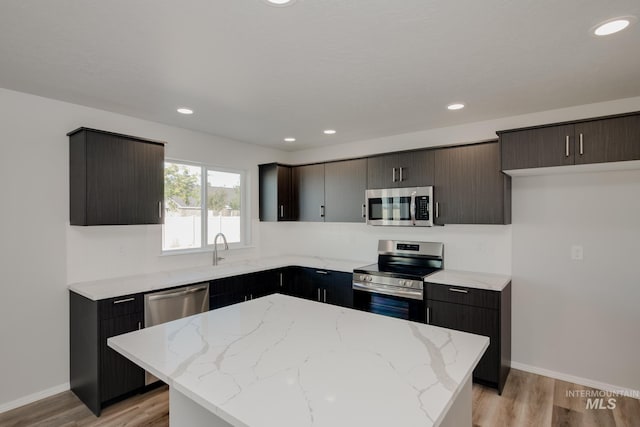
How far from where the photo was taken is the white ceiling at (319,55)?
5.19 ft

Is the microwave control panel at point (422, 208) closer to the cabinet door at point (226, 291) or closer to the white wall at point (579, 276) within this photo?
the white wall at point (579, 276)

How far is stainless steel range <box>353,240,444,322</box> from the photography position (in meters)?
3.21

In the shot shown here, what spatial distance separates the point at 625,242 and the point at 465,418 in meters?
2.35

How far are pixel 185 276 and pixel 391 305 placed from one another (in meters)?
2.06

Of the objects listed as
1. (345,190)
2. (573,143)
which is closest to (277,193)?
(345,190)

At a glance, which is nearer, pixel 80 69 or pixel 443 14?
pixel 443 14

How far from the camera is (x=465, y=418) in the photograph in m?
1.66

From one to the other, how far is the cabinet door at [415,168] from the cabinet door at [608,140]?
4.07 ft

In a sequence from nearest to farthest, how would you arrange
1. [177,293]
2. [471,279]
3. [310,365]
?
[310,365]
[177,293]
[471,279]

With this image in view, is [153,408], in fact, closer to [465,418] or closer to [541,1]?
A: [465,418]

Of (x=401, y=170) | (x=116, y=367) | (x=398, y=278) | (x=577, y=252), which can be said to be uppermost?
(x=401, y=170)

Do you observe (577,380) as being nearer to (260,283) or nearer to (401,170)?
(401,170)

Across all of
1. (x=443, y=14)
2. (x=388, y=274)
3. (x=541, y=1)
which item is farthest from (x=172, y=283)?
(x=541, y=1)

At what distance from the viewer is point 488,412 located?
2.58 m
